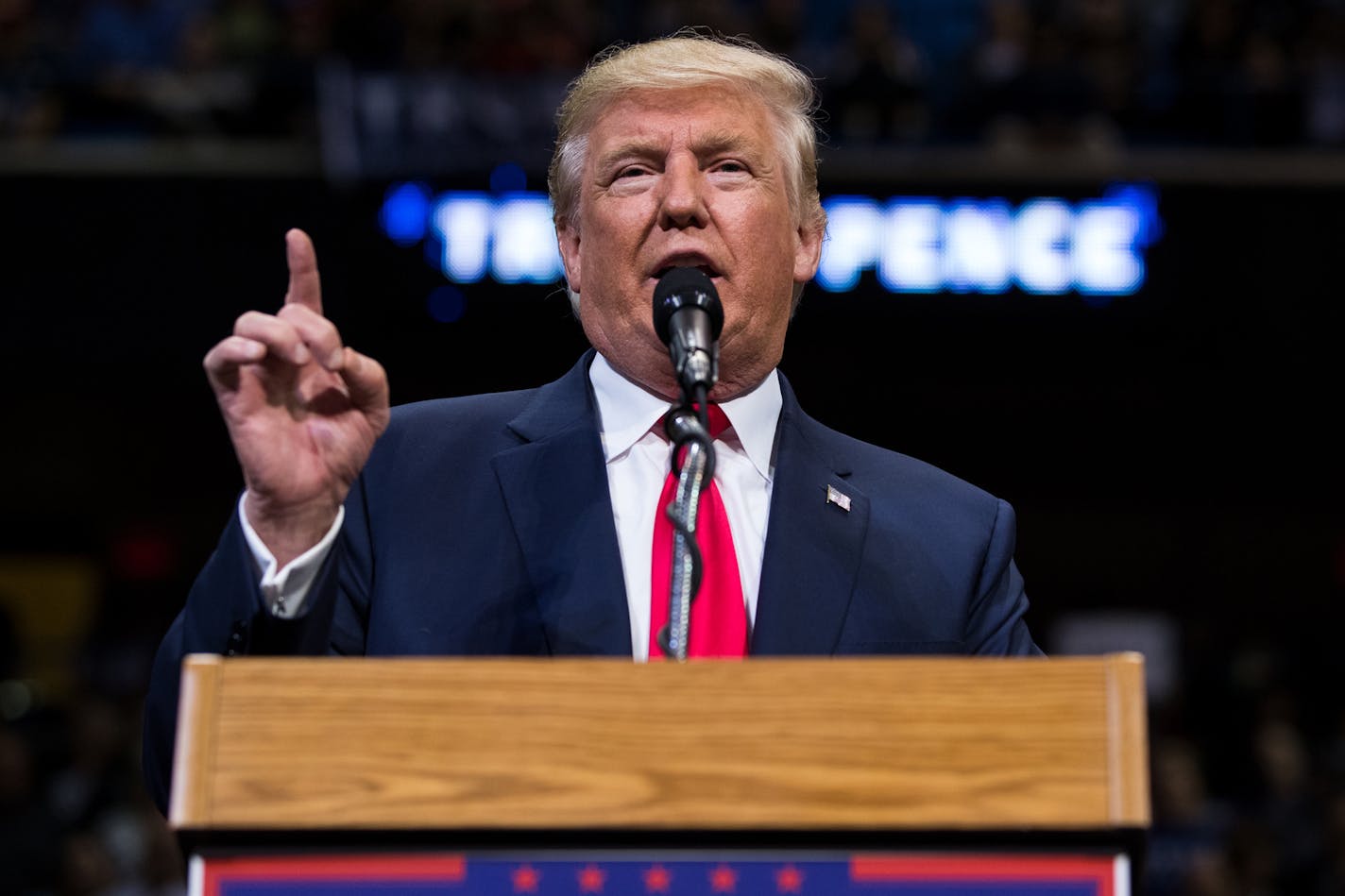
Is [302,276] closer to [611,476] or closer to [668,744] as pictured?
[611,476]

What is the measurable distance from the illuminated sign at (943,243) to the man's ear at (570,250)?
501 cm

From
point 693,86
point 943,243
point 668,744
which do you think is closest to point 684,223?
point 693,86

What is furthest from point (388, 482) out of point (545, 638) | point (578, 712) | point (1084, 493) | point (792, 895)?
point (1084, 493)

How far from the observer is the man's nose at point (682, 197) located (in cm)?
188

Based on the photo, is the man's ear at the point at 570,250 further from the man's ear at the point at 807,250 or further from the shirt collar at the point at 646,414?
the man's ear at the point at 807,250

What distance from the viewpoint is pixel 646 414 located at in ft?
6.30

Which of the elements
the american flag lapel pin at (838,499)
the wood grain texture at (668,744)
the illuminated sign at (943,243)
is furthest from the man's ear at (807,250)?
the illuminated sign at (943,243)

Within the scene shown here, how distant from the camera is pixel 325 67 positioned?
7328mm

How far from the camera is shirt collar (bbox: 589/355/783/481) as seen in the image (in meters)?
1.91

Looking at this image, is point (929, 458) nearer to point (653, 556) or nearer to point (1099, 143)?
point (1099, 143)

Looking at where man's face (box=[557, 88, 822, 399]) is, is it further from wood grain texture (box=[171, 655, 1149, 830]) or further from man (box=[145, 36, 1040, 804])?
wood grain texture (box=[171, 655, 1149, 830])

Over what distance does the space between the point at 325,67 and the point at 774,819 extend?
663cm

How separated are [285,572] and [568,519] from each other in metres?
0.35

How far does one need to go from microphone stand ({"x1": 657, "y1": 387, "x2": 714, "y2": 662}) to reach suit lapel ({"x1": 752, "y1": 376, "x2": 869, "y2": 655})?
250 mm
